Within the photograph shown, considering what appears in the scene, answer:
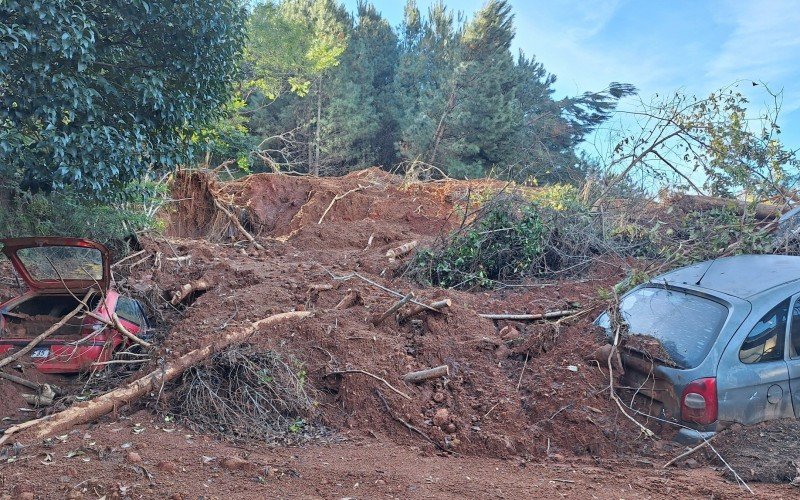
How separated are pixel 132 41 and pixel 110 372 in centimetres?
417

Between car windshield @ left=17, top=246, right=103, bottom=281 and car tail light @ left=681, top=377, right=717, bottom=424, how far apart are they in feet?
19.0

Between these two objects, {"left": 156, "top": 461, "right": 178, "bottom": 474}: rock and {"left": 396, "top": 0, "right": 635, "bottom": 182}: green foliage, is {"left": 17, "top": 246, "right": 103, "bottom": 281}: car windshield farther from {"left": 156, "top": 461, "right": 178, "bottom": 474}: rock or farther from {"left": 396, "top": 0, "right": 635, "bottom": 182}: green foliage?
{"left": 396, "top": 0, "right": 635, "bottom": 182}: green foliage

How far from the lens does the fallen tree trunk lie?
4.73 m

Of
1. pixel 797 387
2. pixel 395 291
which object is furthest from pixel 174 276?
pixel 797 387

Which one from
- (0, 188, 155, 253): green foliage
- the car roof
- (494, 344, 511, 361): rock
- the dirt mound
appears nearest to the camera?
the car roof

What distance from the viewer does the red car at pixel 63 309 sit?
5863mm

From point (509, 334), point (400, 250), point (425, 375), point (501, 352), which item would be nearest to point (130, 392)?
point (425, 375)

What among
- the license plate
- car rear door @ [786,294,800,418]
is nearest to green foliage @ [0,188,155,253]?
the license plate

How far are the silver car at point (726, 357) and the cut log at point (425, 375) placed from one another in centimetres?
153

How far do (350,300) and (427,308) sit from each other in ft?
3.87

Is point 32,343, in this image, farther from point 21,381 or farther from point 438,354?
point 438,354

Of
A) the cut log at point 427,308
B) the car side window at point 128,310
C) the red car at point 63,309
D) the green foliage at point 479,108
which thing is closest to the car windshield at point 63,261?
the red car at point 63,309

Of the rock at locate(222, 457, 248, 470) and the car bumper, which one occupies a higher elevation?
the car bumper

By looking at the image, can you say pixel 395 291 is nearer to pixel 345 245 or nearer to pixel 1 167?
pixel 1 167
